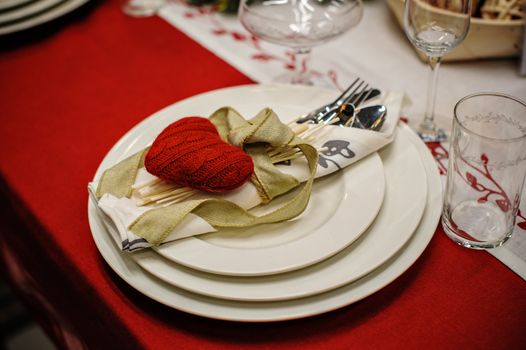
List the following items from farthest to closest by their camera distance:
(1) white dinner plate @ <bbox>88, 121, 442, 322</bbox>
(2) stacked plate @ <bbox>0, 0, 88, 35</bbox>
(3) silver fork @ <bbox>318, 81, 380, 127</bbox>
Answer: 1. (2) stacked plate @ <bbox>0, 0, 88, 35</bbox>
2. (3) silver fork @ <bbox>318, 81, 380, 127</bbox>
3. (1) white dinner plate @ <bbox>88, 121, 442, 322</bbox>

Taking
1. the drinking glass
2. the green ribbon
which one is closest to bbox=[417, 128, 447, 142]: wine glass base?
the green ribbon

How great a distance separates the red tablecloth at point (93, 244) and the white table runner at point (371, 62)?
0.04m

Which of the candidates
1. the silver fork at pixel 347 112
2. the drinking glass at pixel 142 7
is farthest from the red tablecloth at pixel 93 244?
the silver fork at pixel 347 112

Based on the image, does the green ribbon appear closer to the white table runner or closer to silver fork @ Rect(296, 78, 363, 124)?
silver fork @ Rect(296, 78, 363, 124)

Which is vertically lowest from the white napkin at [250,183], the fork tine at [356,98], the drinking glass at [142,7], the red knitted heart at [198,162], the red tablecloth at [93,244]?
the red tablecloth at [93,244]

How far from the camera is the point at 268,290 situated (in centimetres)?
49

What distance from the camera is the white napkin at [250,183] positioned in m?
0.53

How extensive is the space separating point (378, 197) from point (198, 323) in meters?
0.21

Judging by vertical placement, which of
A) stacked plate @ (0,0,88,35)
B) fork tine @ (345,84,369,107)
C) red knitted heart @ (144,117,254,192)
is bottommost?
fork tine @ (345,84,369,107)

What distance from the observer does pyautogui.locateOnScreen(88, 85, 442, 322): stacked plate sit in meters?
0.49

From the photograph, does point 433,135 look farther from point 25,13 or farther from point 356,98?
point 25,13

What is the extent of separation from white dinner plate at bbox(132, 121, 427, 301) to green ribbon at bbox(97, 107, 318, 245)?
3 centimetres

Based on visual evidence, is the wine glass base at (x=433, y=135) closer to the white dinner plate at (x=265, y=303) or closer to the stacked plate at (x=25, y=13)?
the white dinner plate at (x=265, y=303)

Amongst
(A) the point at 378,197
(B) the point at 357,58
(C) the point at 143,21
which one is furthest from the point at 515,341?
(C) the point at 143,21
